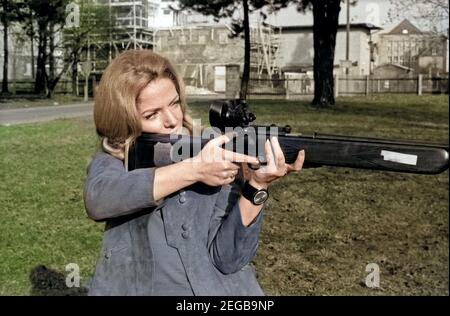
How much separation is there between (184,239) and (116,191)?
0.16 metres

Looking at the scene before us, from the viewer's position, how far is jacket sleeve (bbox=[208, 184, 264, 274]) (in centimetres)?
118

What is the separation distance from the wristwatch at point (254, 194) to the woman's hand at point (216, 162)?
8 centimetres

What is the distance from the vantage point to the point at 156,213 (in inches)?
48.0

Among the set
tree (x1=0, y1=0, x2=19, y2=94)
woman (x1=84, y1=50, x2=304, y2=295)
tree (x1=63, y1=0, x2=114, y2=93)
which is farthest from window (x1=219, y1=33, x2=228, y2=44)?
woman (x1=84, y1=50, x2=304, y2=295)

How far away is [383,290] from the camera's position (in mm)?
3201

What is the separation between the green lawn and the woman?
1240 millimetres

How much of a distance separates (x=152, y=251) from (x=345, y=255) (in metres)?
2.49

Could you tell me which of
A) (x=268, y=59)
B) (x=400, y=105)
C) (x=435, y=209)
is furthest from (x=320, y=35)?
(x=400, y=105)

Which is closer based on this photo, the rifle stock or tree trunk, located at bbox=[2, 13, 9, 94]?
the rifle stock

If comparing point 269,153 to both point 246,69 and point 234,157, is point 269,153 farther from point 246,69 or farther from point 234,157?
point 246,69

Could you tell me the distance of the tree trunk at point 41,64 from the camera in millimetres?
2033

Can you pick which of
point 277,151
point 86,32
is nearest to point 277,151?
point 277,151

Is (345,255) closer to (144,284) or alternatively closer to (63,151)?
(63,151)

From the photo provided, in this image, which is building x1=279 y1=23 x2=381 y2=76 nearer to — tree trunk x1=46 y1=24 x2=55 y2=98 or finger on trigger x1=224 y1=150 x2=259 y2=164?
tree trunk x1=46 y1=24 x2=55 y2=98
